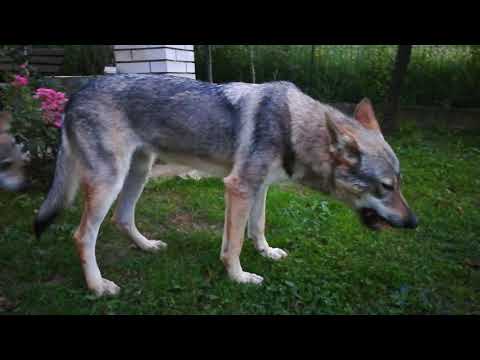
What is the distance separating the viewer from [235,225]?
2.71m

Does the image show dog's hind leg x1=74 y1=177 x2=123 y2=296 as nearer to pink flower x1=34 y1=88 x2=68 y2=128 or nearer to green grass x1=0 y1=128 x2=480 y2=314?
green grass x1=0 y1=128 x2=480 y2=314

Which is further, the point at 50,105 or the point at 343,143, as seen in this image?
the point at 50,105

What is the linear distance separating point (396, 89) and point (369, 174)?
201 inches

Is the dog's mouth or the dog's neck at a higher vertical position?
the dog's neck

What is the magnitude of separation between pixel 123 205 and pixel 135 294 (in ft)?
2.96

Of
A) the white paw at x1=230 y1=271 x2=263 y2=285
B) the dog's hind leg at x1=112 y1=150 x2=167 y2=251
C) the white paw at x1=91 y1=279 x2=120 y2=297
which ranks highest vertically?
the dog's hind leg at x1=112 y1=150 x2=167 y2=251

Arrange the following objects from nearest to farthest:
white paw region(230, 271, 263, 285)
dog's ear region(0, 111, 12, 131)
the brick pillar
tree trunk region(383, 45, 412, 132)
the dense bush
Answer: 1. white paw region(230, 271, 263, 285)
2. dog's ear region(0, 111, 12, 131)
3. the brick pillar
4. tree trunk region(383, 45, 412, 132)
5. the dense bush

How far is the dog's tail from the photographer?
261cm

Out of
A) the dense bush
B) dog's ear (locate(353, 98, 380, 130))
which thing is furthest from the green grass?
the dense bush

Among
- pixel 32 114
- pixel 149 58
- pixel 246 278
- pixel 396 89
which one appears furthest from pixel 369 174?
pixel 396 89

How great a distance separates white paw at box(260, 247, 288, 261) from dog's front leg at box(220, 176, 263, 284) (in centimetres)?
37

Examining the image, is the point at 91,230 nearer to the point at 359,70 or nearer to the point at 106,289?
the point at 106,289

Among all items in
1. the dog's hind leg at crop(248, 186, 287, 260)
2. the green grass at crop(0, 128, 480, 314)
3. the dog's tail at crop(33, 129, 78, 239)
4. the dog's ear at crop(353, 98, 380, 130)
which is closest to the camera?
the green grass at crop(0, 128, 480, 314)

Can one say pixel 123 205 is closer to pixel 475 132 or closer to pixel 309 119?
pixel 309 119
